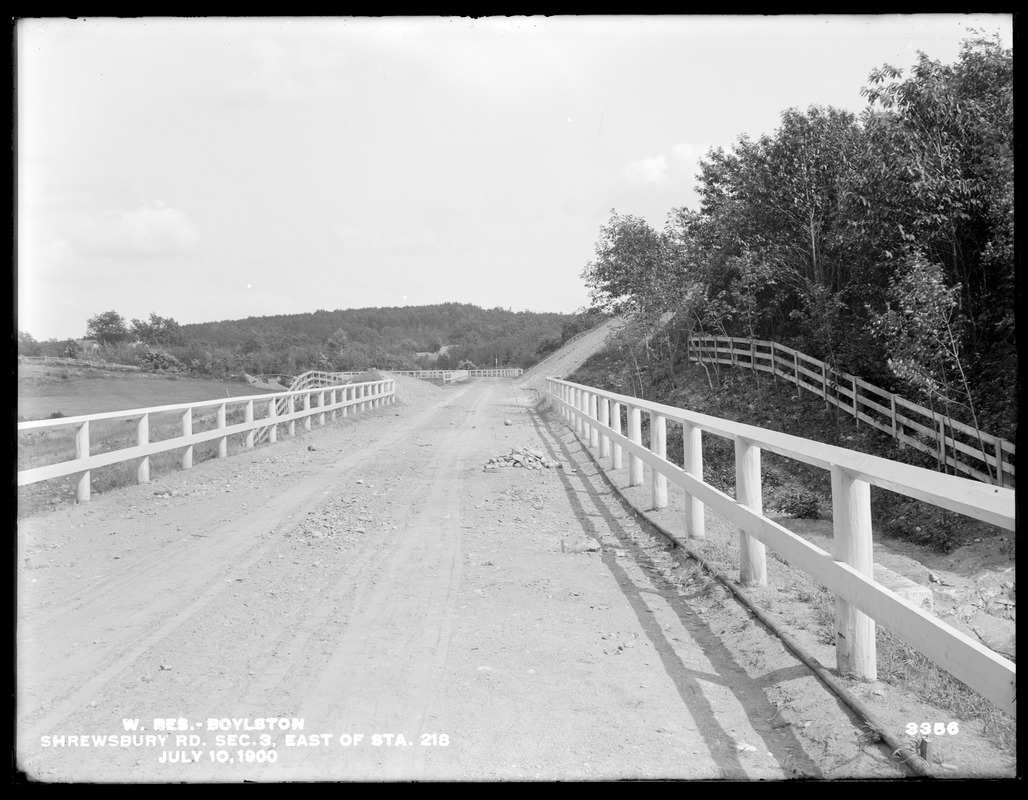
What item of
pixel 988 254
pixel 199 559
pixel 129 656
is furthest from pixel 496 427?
pixel 129 656

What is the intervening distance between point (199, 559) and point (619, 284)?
78.8 ft

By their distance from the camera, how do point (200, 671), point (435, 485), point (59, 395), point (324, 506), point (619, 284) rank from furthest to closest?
1. point (619, 284)
2. point (435, 485)
3. point (59, 395)
4. point (324, 506)
5. point (200, 671)

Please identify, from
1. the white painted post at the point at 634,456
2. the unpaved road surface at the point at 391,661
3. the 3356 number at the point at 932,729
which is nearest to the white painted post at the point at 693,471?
the unpaved road surface at the point at 391,661

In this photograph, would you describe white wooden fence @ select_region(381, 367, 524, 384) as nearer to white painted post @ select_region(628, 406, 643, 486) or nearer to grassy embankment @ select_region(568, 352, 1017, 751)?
grassy embankment @ select_region(568, 352, 1017, 751)

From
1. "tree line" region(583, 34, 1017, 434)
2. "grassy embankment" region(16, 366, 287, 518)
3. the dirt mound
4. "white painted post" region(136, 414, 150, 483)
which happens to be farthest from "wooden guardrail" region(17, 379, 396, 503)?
the dirt mound

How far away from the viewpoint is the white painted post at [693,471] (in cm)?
611

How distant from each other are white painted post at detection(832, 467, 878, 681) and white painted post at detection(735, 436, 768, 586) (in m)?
1.26

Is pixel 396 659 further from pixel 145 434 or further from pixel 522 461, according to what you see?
pixel 522 461

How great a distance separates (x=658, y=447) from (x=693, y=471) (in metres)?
1.30

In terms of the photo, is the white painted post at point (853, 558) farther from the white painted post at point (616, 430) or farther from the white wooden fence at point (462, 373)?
the white wooden fence at point (462, 373)

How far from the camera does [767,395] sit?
21281mm

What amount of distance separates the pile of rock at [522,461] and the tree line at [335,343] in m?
4.63

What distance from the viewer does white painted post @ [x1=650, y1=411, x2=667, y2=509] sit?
7.40 m

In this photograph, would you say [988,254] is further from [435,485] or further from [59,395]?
[59,395]
